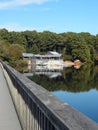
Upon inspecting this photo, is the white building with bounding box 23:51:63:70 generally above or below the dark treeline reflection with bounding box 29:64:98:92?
below

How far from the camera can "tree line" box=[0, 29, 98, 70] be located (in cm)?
12325

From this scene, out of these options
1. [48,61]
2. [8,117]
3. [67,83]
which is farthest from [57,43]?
[8,117]

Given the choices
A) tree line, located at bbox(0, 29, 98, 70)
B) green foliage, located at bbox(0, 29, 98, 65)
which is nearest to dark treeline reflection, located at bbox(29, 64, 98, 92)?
tree line, located at bbox(0, 29, 98, 70)

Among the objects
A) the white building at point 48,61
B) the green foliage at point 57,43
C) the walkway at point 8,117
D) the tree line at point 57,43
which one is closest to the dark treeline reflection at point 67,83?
the walkway at point 8,117

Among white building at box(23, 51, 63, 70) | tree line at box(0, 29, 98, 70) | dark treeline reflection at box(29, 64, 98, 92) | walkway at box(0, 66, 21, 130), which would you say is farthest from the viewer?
tree line at box(0, 29, 98, 70)

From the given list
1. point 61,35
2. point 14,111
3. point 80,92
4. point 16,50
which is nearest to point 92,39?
point 61,35

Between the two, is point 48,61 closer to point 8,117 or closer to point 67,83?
point 67,83

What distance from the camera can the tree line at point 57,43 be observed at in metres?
123

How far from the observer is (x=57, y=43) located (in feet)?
435

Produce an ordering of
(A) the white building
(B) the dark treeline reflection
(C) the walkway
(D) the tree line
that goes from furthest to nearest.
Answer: (D) the tree line < (A) the white building < (B) the dark treeline reflection < (C) the walkway

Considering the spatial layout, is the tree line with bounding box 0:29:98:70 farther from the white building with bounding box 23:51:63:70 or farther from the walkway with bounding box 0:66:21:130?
the walkway with bounding box 0:66:21:130

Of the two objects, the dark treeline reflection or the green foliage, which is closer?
the dark treeline reflection

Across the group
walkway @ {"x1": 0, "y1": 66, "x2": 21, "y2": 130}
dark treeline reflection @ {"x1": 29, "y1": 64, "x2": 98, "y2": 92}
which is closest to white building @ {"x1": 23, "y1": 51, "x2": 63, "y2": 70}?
dark treeline reflection @ {"x1": 29, "y1": 64, "x2": 98, "y2": 92}

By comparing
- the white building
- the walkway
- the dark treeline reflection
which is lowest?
the white building
